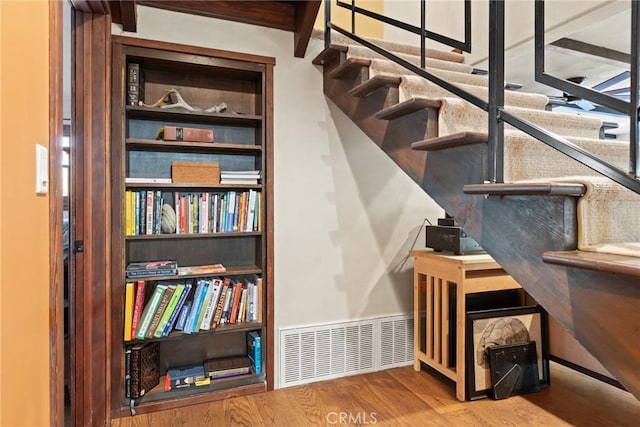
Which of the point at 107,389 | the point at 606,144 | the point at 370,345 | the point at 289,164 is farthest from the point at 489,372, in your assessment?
the point at 107,389

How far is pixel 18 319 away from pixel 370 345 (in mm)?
2196

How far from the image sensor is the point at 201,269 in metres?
2.30

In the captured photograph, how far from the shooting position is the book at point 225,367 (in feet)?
7.52

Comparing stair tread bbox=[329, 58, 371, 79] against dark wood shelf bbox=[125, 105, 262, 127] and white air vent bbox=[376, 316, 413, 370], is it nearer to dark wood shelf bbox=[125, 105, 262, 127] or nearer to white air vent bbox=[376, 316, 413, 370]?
dark wood shelf bbox=[125, 105, 262, 127]

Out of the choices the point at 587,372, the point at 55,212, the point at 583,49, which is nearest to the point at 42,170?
the point at 55,212

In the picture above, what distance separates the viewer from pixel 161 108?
83.6 inches

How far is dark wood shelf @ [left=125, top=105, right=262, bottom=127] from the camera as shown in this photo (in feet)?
6.98

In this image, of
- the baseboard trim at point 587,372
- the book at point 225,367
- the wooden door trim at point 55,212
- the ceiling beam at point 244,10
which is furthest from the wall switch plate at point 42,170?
the baseboard trim at point 587,372

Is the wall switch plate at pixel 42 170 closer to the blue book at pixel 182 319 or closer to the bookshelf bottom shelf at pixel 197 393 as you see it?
the blue book at pixel 182 319

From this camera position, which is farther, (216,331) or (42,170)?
(216,331)

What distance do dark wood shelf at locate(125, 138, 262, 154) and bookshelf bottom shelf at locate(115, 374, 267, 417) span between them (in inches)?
54.9

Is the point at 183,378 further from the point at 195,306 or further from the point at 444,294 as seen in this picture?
the point at 444,294

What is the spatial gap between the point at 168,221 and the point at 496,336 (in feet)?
6.82

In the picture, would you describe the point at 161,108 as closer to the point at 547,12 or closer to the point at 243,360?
the point at 243,360
